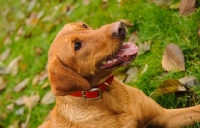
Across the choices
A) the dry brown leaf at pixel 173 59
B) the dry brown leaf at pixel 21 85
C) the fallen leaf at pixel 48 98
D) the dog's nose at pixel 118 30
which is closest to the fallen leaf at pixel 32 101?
the fallen leaf at pixel 48 98

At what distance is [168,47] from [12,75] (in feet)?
12.2

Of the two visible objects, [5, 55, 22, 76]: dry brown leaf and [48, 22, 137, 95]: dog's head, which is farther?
[5, 55, 22, 76]: dry brown leaf

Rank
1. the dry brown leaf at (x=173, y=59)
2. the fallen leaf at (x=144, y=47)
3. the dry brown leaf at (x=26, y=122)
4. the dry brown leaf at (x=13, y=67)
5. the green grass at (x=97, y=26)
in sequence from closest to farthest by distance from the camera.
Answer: the dry brown leaf at (x=173, y=59) → the green grass at (x=97, y=26) → the fallen leaf at (x=144, y=47) → the dry brown leaf at (x=26, y=122) → the dry brown leaf at (x=13, y=67)

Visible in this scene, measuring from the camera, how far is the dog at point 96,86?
3691 mm

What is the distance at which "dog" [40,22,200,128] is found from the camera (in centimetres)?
369

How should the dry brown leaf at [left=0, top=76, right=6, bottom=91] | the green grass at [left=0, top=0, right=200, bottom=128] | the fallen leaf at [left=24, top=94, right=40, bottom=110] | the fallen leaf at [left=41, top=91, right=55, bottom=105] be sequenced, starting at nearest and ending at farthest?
the green grass at [left=0, top=0, right=200, bottom=128], the fallen leaf at [left=41, top=91, right=55, bottom=105], the fallen leaf at [left=24, top=94, right=40, bottom=110], the dry brown leaf at [left=0, top=76, right=6, bottom=91]

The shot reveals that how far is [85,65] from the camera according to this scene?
3771mm

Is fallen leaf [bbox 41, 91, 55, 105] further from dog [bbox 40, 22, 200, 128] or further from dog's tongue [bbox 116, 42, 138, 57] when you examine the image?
dog's tongue [bbox 116, 42, 138, 57]

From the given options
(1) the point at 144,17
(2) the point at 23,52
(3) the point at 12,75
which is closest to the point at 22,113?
(3) the point at 12,75

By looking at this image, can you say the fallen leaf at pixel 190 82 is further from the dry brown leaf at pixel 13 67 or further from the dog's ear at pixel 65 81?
the dry brown leaf at pixel 13 67

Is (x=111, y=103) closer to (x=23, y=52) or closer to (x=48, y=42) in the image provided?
(x=48, y=42)

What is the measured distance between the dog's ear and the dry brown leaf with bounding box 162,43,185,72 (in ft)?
4.66

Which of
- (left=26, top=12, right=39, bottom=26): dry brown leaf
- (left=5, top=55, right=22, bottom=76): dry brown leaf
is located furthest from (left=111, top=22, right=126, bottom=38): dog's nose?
(left=26, top=12, right=39, bottom=26): dry brown leaf

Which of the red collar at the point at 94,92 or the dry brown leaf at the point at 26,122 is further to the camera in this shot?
the dry brown leaf at the point at 26,122
